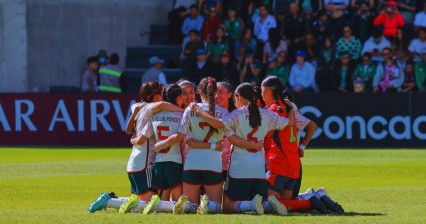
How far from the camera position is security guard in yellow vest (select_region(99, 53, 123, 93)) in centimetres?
3039

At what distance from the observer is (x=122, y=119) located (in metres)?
29.0

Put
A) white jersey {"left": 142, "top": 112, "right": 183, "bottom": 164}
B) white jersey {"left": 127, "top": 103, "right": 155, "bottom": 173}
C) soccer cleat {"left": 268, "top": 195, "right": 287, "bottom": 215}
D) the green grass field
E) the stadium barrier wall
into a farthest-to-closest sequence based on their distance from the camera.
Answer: the stadium barrier wall → white jersey {"left": 127, "top": 103, "right": 155, "bottom": 173} → white jersey {"left": 142, "top": 112, "right": 183, "bottom": 164} → soccer cleat {"left": 268, "top": 195, "right": 287, "bottom": 215} → the green grass field

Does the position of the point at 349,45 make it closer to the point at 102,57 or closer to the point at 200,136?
the point at 102,57

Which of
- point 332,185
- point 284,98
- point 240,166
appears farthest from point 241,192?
point 332,185

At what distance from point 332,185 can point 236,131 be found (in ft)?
16.8

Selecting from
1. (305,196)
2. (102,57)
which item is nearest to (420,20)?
(102,57)

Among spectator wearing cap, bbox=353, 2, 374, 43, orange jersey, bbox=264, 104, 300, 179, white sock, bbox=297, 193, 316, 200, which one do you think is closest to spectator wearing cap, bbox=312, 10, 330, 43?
spectator wearing cap, bbox=353, 2, 374, 43

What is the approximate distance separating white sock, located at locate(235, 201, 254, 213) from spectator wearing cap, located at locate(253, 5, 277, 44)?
59.4 ft

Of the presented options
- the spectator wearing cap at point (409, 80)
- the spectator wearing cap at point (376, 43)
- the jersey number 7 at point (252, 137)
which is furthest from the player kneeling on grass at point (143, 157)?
the spectator wearing cap at point (376, 43)

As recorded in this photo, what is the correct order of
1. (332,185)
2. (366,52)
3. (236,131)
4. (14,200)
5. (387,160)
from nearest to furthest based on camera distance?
1. (236,131)
2. (14,200)
3. (332,185)
4. (387,160)
5. (366,52)

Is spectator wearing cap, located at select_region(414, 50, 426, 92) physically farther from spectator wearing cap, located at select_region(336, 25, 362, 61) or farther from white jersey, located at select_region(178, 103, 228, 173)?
white jersey, located at select_region(178, 103, 228, 173)

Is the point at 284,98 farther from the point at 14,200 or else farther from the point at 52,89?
the point at 52,89

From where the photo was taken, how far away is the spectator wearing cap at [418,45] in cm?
2962

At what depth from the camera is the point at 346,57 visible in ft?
96.1
